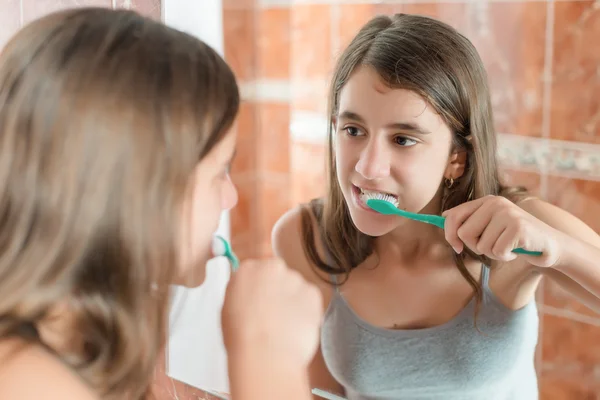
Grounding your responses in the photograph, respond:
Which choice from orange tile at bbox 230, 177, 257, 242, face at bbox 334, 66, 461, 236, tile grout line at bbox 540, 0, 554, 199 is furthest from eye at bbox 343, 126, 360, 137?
tile grout line at bbox 540, 0, 554, 199

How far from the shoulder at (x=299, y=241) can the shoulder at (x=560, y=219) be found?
0.20 meters

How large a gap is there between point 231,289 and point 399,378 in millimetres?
192

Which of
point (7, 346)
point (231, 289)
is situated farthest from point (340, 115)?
point (7, 346)

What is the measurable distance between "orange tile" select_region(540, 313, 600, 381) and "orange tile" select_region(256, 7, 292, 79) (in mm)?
347

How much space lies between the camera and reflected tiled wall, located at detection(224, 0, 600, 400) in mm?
596

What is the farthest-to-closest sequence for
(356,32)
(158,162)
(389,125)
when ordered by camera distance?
(356,32)
(389,125)
(158,162)

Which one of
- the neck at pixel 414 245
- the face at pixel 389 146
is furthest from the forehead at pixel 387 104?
the neck at pixel 414 245

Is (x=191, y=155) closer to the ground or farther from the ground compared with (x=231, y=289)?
farther from the ground

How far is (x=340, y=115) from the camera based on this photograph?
0.55m

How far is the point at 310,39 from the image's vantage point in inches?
25.1

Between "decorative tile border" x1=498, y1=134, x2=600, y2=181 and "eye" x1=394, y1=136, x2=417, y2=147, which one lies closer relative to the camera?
"eye" x1=394, y1=136, x2=417, y2=147

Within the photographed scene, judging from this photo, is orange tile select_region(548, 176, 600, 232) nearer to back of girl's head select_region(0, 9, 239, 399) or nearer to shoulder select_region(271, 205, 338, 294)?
shoulder select_region(271, 205, 338, 294)

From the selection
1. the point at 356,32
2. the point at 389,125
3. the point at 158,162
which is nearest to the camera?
the point at 158,162

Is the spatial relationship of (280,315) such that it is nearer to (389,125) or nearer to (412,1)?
(389,125)
